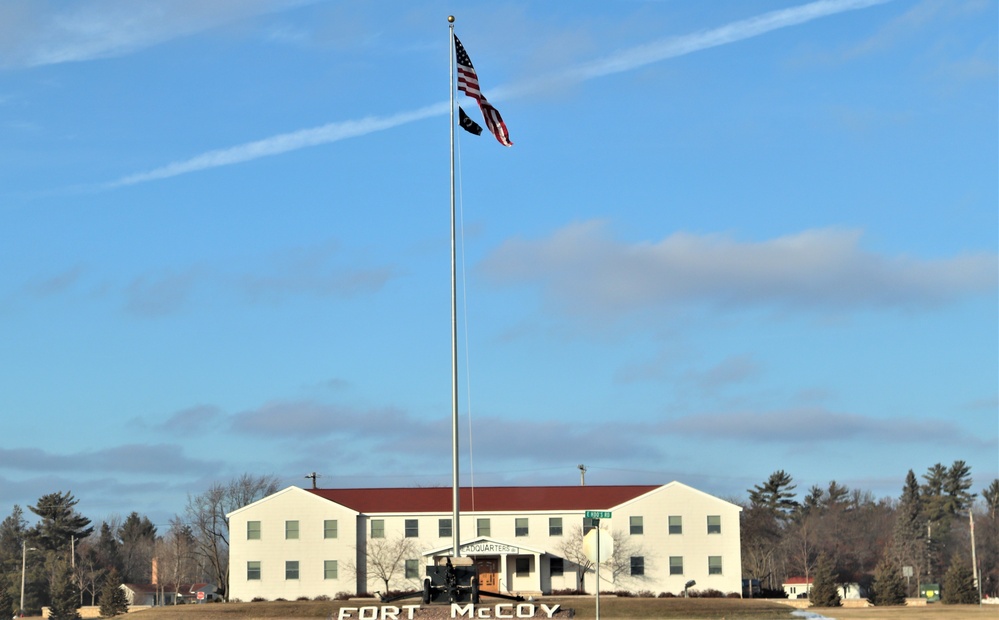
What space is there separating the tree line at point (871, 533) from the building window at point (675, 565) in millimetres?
24674

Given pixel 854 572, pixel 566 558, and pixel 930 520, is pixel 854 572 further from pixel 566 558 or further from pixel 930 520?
pixel 566 558

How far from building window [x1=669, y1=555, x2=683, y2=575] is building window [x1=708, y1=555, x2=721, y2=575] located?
1.90 meters

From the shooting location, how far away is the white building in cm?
8062

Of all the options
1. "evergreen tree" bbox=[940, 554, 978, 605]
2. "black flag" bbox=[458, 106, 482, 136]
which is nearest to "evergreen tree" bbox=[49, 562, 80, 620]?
"evergreen tree" bbox=[940, 554, 978, 605]

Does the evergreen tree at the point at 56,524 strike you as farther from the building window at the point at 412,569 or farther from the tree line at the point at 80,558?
the building window at the point at 412,569

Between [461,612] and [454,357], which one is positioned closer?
[454,357]

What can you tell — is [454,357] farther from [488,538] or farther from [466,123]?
[488,538]

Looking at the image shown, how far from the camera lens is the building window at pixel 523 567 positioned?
8019cm

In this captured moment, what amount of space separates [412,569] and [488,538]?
241 inches

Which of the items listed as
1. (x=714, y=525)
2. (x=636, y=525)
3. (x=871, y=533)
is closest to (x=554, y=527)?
(x=636, y=525)

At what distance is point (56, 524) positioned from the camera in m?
132

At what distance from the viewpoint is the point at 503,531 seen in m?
82.4

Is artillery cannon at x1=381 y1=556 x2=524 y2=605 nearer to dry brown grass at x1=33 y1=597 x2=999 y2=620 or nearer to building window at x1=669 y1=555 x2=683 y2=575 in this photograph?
dry brown grass at x1=33 y1=597 x2=999 y2=620

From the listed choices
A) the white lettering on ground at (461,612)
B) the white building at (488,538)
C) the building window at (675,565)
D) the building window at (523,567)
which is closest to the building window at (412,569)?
the white building at (488,538)
